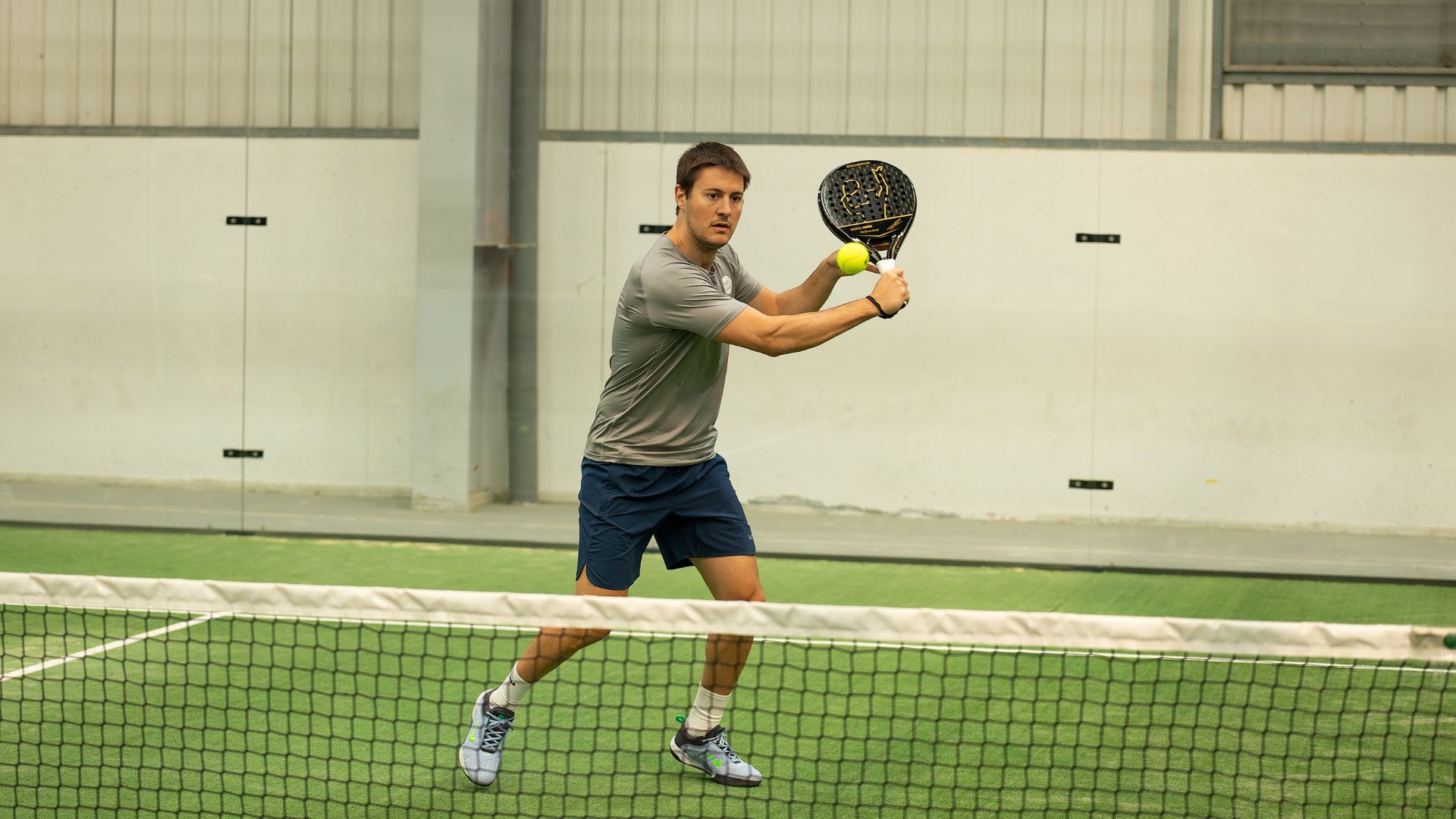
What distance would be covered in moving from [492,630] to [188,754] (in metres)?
1.67

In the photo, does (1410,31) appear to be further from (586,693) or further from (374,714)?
(374,714)

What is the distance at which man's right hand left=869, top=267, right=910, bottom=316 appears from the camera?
3.38 meters

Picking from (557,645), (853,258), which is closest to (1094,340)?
(853,258)

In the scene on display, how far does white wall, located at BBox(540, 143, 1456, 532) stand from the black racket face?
388 cm

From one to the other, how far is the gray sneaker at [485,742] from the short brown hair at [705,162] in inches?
58.6

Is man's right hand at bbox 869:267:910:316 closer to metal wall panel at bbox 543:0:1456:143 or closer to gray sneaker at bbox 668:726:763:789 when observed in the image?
gray sneaker at bbox 668:726:763:789

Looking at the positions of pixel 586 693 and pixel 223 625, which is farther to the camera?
pixel 223 625

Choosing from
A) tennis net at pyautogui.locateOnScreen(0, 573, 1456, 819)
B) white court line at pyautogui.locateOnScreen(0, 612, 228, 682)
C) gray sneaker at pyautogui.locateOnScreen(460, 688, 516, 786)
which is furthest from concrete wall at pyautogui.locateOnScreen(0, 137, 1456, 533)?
gray sneaker at pyautogui.locateOnScreen(460, 688, 516, 786)

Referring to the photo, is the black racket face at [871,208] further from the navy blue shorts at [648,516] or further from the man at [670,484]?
the navy blue shorts at [648,516]

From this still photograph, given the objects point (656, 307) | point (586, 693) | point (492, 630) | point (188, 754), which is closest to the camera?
point (656, 307)

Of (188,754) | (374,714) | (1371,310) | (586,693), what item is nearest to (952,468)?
(1371,310)

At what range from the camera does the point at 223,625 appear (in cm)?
567

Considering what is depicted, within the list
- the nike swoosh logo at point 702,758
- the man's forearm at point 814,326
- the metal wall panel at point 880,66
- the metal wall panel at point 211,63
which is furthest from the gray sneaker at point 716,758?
the metal wall panel at point 211,63

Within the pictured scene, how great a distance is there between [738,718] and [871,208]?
1.68m
